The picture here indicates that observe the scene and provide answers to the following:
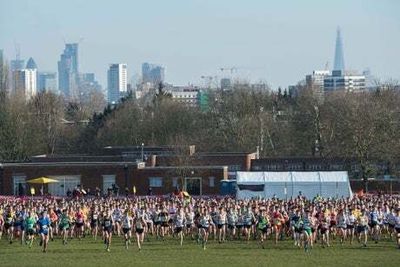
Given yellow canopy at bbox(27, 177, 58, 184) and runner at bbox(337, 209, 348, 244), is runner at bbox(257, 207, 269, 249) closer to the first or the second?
runner at bbox(337, 209, 348, 244)

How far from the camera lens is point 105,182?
68.8 meters

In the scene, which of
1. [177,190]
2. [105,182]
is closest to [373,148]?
[177,190]

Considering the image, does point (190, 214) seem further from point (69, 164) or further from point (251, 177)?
point (69, 164)

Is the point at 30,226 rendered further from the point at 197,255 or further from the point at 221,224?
the point at 197,255

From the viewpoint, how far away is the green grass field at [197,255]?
106 ft

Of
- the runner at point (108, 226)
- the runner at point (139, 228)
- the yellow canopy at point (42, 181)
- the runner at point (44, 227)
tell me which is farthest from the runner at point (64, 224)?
the yellow canopy at point (42, 181)

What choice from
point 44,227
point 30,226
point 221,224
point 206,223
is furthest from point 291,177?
point 44,227

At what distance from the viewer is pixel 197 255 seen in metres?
34.7

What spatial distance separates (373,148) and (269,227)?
31.8m

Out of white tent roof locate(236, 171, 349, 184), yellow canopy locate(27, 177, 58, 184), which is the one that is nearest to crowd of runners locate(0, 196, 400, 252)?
white tent roof locate(236, 171, 349, 184)

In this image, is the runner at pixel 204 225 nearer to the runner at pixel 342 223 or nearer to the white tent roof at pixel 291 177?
the runner at pixel 342 223

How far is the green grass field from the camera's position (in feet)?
106

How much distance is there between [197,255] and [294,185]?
78.4 ft

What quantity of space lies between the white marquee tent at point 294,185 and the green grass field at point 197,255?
17.7 meters
